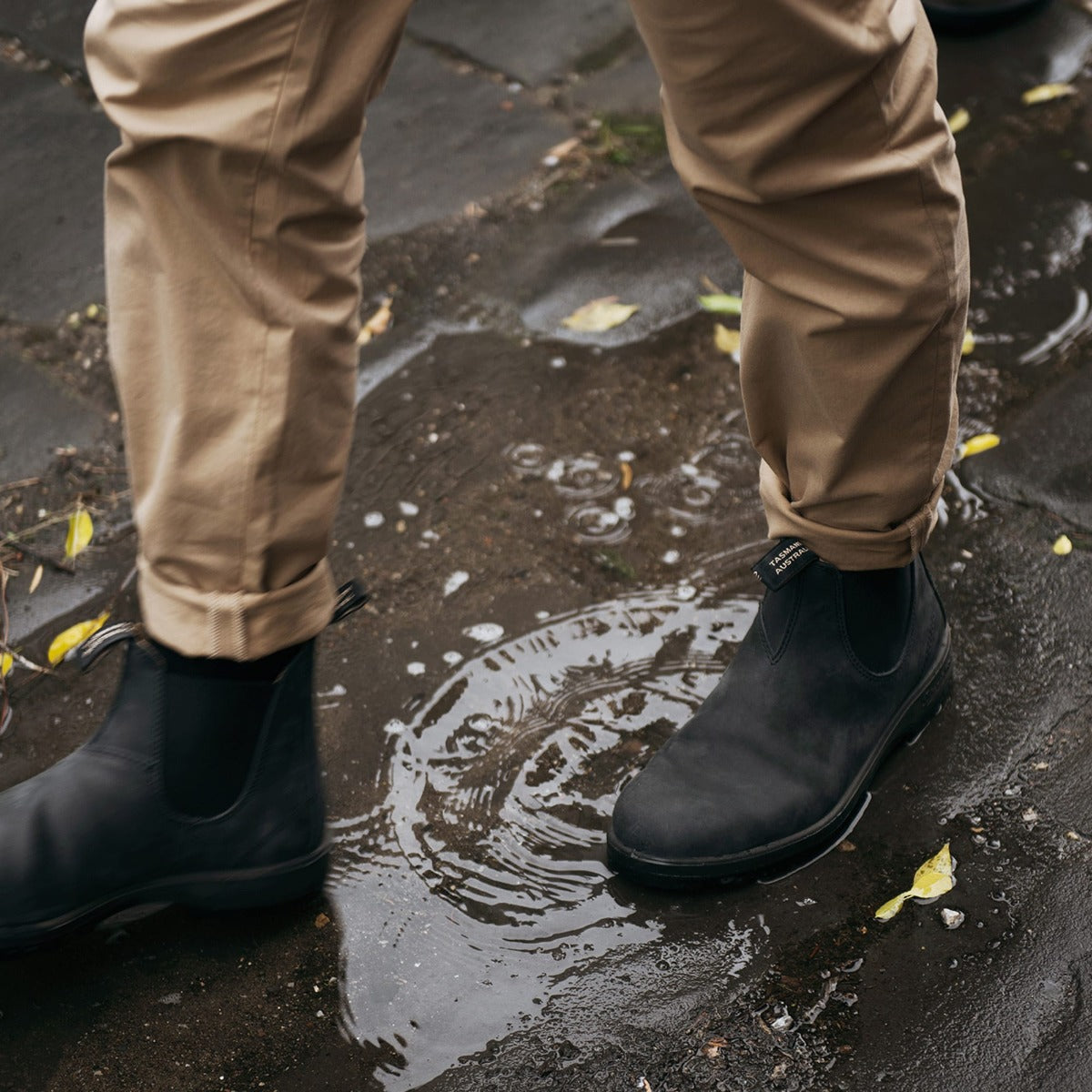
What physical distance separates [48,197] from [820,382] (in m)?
2.01

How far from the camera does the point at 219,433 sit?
1129 mm

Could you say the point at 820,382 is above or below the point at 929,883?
above

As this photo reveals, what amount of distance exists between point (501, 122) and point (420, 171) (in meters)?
0.29

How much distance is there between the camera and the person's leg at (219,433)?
1.03 meters

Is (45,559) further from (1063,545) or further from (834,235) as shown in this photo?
(1063,545)

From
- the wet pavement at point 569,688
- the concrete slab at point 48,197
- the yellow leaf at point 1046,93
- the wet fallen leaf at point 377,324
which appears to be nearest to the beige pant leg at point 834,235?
the wet pavement at point 569,688

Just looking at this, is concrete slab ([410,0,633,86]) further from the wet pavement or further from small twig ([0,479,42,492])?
small twig ([0,479,42,492])

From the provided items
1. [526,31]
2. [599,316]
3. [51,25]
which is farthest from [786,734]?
[51,25]

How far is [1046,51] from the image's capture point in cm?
310

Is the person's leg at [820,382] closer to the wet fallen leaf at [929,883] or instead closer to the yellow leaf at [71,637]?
the wet fallen leaf at [929,883]

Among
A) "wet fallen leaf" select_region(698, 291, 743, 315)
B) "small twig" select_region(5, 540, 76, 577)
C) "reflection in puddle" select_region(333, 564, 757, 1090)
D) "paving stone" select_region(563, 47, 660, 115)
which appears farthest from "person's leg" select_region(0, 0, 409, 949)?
"paving stone" select_region(563, 47, 660, 115)

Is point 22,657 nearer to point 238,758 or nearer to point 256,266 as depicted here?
point 238,758

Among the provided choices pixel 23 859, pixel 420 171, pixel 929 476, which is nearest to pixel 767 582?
pixel 929 476

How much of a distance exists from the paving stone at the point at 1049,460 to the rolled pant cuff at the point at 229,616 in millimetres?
1140
